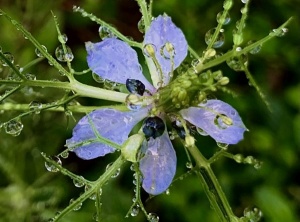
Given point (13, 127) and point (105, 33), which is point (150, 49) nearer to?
point (105, 33)

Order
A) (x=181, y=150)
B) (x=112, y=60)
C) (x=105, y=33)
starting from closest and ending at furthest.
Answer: (x=112, y=60)
(x=105, y=33)
(x=181, y=150)

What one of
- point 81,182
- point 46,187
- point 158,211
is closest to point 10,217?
point 46,187

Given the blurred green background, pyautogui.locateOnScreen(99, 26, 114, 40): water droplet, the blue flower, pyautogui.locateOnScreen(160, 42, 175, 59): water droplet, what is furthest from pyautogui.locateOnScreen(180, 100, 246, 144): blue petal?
the blurred green background

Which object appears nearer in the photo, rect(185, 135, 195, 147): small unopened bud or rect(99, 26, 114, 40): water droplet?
rect(185, 135, 195, 147): small unopened bud

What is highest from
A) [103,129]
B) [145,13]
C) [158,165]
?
[145,13]

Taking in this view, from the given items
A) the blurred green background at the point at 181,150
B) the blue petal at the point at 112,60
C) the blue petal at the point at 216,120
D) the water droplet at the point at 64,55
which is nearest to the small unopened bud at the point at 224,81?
the blue petal at the point at 216,120

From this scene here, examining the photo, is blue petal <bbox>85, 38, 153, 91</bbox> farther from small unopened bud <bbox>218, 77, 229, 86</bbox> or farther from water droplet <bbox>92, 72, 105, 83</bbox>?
small unopened bud <bbox>218, 77, 229, 86</bbox>

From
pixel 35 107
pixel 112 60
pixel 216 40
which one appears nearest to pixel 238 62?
pixel 216 40
